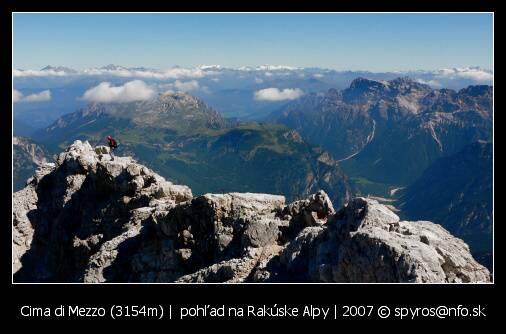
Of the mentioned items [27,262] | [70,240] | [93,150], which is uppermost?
[93,150]

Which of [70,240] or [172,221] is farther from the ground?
[172,221]

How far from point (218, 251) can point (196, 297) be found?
16838 mm

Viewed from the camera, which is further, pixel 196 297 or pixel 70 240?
pixel 70 240

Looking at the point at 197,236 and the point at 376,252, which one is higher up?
the point at 376,252

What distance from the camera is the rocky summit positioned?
82.4 ft

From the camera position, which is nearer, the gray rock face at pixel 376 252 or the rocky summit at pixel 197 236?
the gray rock face at pixel 376 252

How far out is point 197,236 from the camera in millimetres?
40812

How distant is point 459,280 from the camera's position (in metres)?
24.2

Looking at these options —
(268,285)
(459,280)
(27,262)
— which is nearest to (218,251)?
(268,285)

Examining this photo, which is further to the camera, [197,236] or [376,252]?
[197,236]

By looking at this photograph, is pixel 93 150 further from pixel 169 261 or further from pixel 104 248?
pixel 169 261

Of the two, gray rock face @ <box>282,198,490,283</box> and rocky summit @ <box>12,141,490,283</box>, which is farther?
rocky summit @ <box>12,141,490,283</box>

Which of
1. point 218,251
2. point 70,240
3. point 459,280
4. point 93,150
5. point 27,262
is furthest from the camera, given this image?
point 93,150

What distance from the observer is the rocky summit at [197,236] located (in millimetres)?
25109
